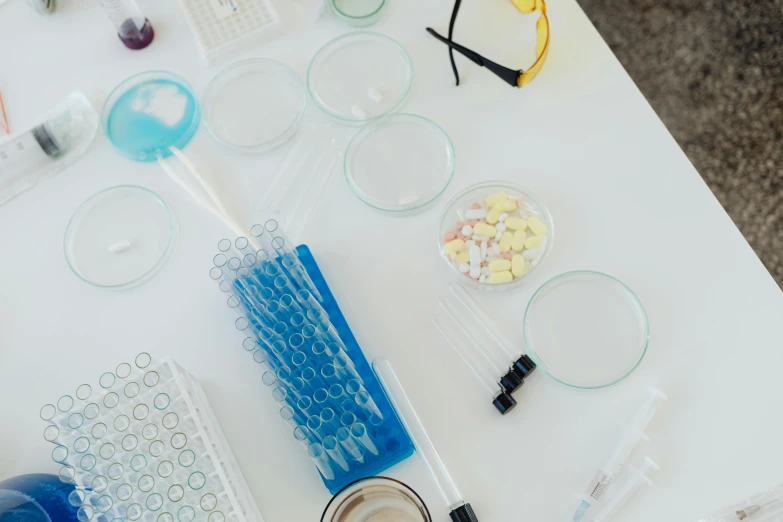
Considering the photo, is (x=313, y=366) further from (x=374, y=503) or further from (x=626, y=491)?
(x=626, y=491)

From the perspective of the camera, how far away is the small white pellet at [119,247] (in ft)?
3.56

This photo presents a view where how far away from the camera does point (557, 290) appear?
99 cm

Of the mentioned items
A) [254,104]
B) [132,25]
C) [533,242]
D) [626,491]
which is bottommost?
[626,491]

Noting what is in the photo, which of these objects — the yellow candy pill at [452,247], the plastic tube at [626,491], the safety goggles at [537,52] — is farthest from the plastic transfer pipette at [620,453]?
the safety goggles at [537,52]

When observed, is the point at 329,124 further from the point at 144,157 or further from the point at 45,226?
the point at 45,226

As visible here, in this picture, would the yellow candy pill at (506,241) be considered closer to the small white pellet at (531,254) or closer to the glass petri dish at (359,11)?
the small white pellet at (531,254)

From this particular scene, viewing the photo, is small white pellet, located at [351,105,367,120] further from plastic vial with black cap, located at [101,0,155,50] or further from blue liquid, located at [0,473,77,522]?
blue liquid, located at [0,473,77,522]

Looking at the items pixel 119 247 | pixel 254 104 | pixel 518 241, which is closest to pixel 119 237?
pixel 119 247

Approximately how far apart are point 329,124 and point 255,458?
0.56 metres

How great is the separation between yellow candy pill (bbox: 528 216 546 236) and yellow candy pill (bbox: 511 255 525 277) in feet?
0.17

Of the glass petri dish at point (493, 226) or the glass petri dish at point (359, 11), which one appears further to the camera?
the glass petri dish at point (359, 11)

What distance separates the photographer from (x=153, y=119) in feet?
3.79

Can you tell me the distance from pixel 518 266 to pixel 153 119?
0.69m

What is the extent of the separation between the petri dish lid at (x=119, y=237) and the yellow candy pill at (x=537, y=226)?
59cm
